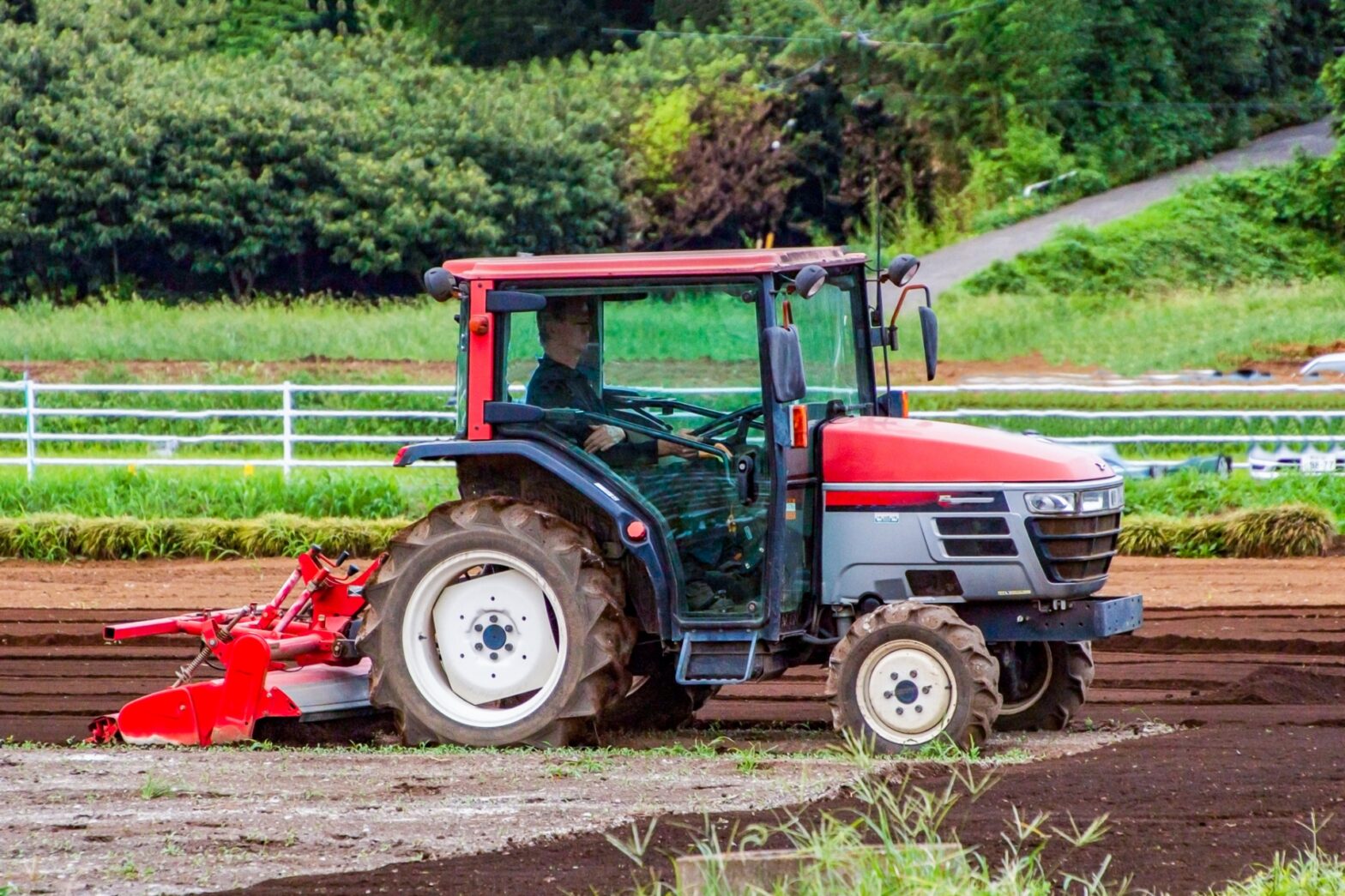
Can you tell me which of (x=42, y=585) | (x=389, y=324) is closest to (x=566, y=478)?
(x=42, y=585)

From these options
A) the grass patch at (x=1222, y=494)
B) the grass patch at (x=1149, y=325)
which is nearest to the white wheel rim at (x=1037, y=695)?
the grass patch at (x=1222, y=494)

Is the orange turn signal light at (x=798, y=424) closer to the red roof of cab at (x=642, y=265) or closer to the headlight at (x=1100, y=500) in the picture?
the red roof of cab at (x=642, y=265)

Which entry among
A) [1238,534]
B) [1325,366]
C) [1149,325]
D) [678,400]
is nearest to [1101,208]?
[1149,325]

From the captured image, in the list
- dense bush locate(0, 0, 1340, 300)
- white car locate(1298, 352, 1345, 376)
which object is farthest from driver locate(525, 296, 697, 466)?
dense bush locate(0, 0, 1340, 300)

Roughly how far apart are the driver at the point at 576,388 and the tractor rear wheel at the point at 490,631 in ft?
1.15

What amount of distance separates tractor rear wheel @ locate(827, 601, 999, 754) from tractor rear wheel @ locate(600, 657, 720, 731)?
101cm

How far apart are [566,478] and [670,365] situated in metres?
0.65

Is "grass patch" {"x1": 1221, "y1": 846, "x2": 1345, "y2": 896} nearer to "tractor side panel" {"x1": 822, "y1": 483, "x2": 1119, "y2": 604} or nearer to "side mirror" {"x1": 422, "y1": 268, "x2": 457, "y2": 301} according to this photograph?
"tractor side panel" {"x1": 822, "y1": 483, "x2": 1119, "y2": 604}

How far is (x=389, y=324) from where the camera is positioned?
92.2 feet

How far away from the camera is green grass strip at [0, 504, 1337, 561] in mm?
15102

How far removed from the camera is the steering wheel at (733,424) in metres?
7.75

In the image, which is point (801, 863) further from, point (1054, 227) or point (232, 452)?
point (1054, 227)

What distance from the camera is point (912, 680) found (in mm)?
7594

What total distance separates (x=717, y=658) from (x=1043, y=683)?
1588 millimetres
